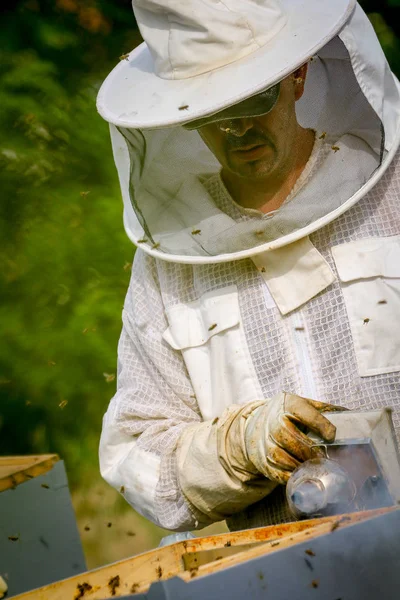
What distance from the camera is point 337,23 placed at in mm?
2160

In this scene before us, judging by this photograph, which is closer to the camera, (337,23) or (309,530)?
(309,530)

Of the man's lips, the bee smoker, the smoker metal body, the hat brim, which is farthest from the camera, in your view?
the man's lips

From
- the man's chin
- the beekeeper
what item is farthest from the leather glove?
the man's chin

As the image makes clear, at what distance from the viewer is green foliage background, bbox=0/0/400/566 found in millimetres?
5305

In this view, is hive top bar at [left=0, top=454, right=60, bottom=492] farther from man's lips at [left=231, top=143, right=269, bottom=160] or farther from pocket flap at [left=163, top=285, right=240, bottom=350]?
man's lips at [left=231, top=143, right=269, bottom=160]

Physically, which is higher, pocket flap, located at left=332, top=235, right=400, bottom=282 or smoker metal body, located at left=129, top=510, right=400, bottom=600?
smoker metal body, located at left=129, top=510, right=400, bottom=600

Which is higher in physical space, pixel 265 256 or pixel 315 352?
pixel 265 256

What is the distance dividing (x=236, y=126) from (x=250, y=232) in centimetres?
30

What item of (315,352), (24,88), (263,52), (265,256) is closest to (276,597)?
(315,352)

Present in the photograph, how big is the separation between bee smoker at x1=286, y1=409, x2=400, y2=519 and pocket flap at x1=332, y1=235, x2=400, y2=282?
1.52 ft

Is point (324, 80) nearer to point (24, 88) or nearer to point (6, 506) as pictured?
point (6, 506)

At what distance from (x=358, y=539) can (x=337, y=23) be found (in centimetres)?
138

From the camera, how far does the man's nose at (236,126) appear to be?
2.29 m

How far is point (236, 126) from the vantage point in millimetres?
2293
